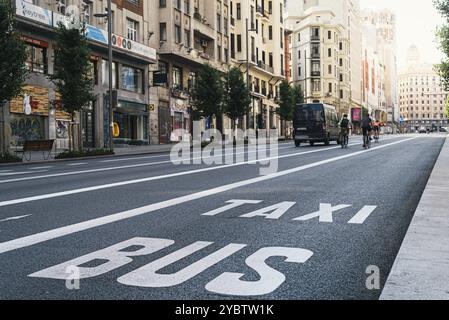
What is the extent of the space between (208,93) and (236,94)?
19.6 ft

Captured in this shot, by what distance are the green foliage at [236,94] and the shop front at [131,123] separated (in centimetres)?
801

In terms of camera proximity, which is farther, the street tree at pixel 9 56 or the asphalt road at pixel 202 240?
the street tree at pixel 9 56

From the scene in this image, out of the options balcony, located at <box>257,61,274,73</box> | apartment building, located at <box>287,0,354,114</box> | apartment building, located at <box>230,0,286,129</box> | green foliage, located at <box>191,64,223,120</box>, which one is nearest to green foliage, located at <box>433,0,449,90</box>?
green foliage, located at <box>191,64,223,120</box>

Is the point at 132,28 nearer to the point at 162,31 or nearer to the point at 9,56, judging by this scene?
the point at 162,31

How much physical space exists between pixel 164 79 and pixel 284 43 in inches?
1523

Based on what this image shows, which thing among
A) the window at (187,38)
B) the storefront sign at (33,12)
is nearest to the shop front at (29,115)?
the storefront sign at (33,12)

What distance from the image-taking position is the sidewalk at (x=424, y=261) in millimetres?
3332

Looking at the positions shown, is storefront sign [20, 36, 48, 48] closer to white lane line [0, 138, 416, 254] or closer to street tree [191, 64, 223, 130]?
street tree [191, 64, 223, 130]

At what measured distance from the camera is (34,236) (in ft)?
17.7

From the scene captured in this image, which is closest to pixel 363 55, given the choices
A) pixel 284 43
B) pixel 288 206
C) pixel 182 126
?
pixel 284 43

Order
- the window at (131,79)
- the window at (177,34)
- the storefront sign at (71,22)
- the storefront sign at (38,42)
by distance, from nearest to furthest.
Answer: the storefront sign at (71,22) < the storefront sign at (38,42) < the window at (131,79) < the window at (177,34)

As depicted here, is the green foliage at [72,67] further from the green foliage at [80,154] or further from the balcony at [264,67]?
the balcony at [264,67]

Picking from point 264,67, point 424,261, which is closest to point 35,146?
point 424,261
